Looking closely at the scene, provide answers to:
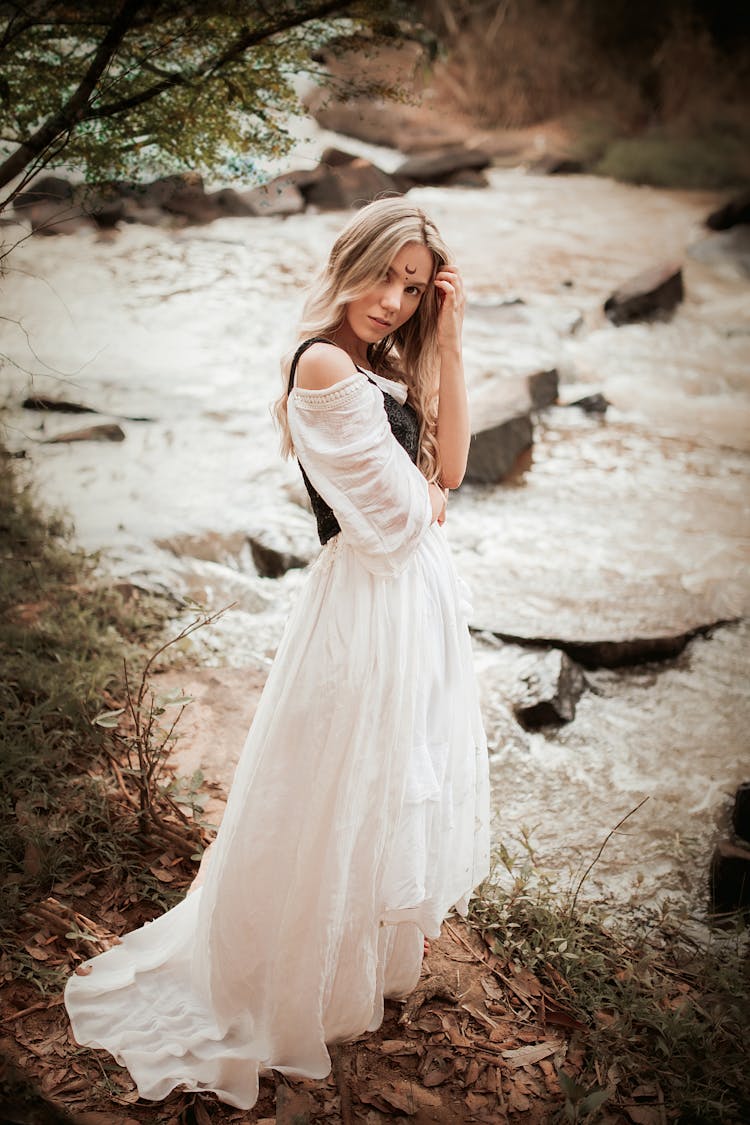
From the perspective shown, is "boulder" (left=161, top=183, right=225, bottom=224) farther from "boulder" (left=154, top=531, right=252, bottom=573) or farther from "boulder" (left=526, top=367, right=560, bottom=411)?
"boulder" (left=154, top=531, right=252, bottom=573)

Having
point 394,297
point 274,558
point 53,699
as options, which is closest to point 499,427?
point 274,558

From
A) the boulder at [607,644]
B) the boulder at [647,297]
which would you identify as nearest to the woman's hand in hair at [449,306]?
the boulder at [607,644]

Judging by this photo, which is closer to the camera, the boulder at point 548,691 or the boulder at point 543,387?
the boulder at point 548,691

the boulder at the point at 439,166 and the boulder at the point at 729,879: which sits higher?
the boulder at the point at 439,166

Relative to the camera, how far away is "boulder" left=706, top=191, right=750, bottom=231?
995 centimetres

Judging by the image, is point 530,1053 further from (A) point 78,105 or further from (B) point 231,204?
(B) point 231,204

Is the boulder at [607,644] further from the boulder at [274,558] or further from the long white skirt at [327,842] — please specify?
the long white skirt at [327,842]

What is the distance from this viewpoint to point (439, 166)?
11.6m

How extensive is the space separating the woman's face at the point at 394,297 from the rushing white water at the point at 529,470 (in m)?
1.10

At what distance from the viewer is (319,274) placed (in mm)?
1928

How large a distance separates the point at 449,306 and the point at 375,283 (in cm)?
19

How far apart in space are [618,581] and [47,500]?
10.2 ft

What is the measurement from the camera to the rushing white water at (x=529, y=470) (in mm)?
3436

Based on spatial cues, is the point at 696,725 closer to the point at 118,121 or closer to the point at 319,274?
the point at 319,274
